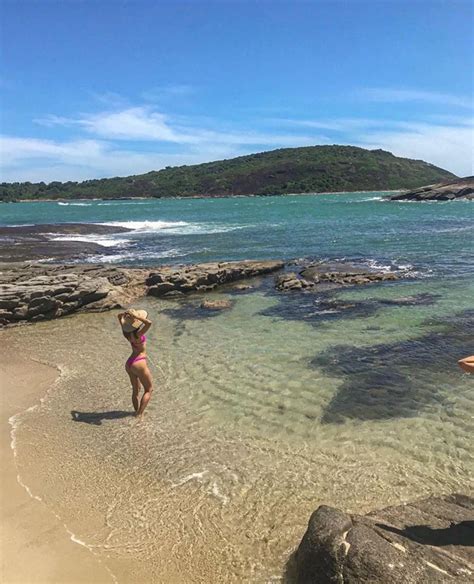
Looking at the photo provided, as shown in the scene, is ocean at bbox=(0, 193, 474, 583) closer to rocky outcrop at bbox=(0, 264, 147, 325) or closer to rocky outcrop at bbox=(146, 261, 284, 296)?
rocky outcrop at bbox=(0, 264, 147, 325)

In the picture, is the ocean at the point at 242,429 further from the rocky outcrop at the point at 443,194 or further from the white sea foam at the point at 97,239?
the rocky outcrop at the point at 443,194

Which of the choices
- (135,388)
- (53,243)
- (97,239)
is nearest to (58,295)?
(135,388)

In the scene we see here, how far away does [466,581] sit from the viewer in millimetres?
4648

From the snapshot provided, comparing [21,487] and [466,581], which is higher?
[466,581]

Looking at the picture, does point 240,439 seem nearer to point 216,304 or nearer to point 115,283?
point 216,304

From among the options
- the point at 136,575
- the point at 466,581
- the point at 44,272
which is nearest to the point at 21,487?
the point at 136,575

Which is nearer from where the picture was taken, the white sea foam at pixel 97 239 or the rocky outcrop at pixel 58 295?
the rocky outcrop at pixel 58 295

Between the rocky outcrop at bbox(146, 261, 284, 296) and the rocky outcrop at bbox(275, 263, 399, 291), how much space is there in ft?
7.03

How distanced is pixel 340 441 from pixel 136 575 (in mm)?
4115

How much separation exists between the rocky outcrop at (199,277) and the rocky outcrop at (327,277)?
2.14 m

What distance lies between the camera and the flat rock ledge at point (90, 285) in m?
17.8

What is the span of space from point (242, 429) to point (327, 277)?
15.7 m

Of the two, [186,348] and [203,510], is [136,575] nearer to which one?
[203,510]

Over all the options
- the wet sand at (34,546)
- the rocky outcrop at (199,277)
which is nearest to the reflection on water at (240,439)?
the wet sand at (34,546)
